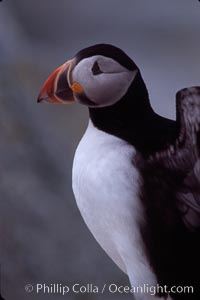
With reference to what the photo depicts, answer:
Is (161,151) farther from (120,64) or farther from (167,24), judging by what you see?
(167,24)

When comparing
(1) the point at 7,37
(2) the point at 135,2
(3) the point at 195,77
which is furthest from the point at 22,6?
(3) the point at 195,77

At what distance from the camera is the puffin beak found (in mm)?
1566

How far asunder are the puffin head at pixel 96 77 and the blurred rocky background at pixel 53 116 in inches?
1.8

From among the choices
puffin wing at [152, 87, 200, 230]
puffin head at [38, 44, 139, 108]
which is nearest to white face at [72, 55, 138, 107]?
puffin head at [38, 44, 139, 108]

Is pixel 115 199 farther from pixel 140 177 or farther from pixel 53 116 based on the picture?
pixel 53 116

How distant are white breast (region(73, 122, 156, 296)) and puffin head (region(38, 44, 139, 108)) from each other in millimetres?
85

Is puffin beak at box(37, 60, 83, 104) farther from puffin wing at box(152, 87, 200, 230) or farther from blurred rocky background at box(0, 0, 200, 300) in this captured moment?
puffin wing at box(152, 87, 200, 230)

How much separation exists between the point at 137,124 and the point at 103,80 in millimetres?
124

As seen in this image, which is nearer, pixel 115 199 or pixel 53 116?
pixel 115 199

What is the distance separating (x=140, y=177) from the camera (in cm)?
153

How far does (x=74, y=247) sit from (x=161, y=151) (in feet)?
1.04

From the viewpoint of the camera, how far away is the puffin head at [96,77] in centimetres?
154

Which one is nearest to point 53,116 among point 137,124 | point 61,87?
point 61,87

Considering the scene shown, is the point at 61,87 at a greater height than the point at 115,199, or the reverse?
the point at 61,87
